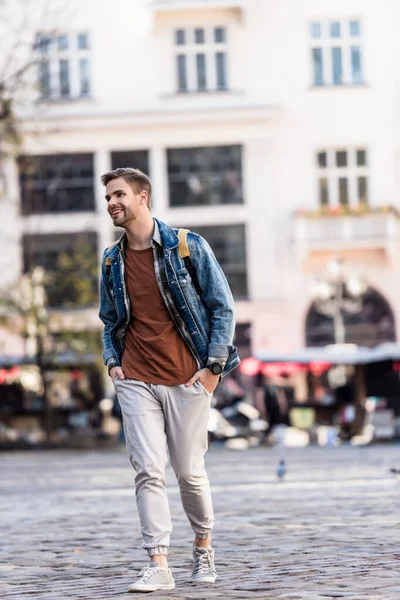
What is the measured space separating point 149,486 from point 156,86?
3950 centimetres

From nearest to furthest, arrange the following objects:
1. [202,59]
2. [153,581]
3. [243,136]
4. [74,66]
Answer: [153,581]
[243,136]
[202,59]
[74,66]

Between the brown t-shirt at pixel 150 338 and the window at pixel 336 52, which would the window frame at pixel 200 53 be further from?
the brown t-shirt at pixel 150 338

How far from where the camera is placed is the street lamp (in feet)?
145

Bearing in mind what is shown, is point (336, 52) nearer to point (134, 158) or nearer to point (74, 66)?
point (134, 158)

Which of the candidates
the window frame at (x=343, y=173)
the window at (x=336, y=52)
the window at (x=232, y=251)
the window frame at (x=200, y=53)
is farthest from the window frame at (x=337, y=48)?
the window at (x=232, y=251)

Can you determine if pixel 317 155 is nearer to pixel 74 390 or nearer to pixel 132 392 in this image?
pixel 74 390

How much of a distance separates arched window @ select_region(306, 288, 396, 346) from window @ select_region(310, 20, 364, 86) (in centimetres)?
656

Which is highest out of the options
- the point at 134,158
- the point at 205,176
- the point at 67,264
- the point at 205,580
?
the point at 134,158

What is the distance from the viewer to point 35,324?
3466cm

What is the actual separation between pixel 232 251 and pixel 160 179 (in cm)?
295

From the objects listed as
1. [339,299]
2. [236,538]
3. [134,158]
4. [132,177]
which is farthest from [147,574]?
[134,158]

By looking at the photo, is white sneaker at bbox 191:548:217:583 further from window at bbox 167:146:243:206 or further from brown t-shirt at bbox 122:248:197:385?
window at bbox 167:146:243:206

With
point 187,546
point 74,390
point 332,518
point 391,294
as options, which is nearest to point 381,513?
point 332,518

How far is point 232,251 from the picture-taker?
4519 cm
